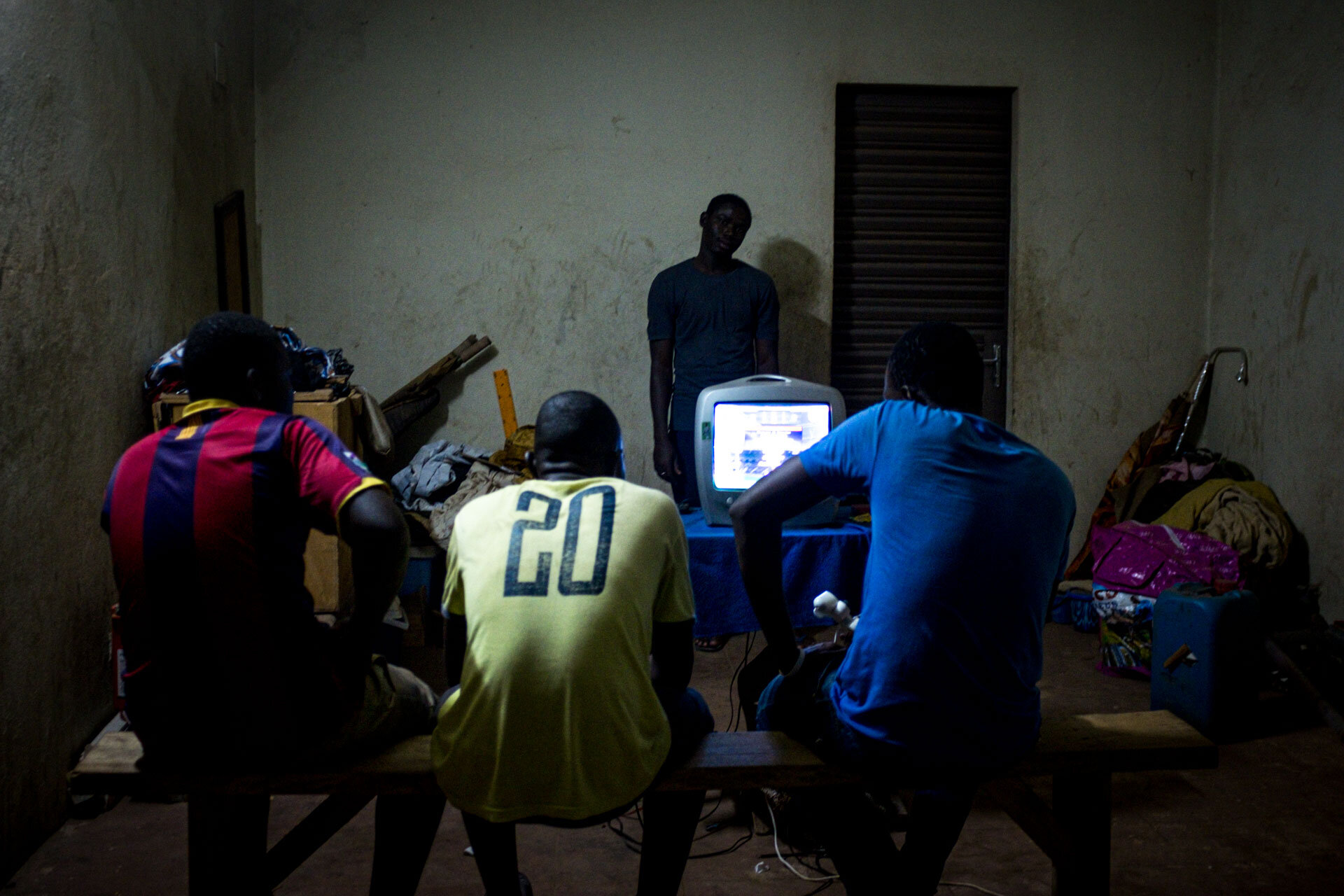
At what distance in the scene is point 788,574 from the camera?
10.0 feet

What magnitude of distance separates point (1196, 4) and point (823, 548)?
16.3 feet

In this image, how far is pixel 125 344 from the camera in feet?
12.1

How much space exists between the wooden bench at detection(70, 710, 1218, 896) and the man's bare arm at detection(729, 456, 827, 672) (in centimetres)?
28

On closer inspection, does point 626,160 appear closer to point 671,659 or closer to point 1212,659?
point 1212,659

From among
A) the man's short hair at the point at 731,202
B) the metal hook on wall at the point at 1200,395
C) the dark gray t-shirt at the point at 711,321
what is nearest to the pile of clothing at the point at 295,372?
the dark gray t-shirt at the point at 711,321

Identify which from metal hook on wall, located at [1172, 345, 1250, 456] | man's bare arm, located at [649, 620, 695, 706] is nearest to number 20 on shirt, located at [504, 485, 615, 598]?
man's bare arm, located at [649, 620, 695, 706]

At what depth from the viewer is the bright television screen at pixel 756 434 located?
3264mm

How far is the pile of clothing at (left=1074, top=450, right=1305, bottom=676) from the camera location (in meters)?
4.72

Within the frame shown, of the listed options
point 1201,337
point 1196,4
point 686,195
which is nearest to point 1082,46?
point 1196,4

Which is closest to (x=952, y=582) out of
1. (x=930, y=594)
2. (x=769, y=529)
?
(x=930, y=594)

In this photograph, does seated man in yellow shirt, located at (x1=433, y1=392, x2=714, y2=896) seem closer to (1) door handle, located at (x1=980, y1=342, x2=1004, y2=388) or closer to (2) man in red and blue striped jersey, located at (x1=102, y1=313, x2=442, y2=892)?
(2) man in red and blue striped jersey, located at (x1=102, y1=313, x2=442, y2=892)

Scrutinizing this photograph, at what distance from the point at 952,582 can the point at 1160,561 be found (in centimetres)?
349

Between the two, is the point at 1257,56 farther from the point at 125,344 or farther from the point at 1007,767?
the point at 125,344

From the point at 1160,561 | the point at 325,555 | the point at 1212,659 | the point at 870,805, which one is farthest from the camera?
the point at 1160,561
